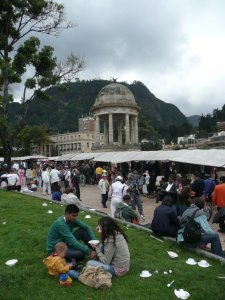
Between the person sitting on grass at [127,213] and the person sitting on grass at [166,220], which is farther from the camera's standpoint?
the person sitting on grass at [127,213]

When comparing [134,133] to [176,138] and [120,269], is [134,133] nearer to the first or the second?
[120,269]

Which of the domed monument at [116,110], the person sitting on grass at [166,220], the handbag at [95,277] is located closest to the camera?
the handbag at [95,277]

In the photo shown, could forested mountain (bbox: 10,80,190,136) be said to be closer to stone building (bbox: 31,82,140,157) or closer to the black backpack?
stone building (bbox: 31,82,140,157)

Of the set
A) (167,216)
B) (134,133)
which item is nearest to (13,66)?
(167,216)

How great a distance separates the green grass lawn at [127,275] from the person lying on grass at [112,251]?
0.18 m

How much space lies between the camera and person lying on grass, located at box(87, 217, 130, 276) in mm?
6324

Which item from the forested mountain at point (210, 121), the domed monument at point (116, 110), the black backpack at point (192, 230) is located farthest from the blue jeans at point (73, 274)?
the forested mountain at point (210, 121)

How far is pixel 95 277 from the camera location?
600 centimetres

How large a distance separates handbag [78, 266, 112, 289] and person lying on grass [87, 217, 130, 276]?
0.40 feet

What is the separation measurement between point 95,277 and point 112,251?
546mm

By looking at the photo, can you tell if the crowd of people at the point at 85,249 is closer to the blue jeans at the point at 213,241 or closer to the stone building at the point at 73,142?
the blue jeans at the point at 213,241

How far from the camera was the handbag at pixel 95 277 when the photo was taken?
233 inches

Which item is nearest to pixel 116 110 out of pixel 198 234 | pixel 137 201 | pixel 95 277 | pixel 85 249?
pixel 137 201

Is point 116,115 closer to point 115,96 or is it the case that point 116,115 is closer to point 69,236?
point 115,96
